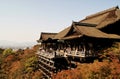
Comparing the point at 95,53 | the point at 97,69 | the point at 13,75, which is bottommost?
the point at 13,75

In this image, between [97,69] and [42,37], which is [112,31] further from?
[42,37]

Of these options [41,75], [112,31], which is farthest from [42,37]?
[112,31]

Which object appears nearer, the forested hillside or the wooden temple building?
the forested hillside

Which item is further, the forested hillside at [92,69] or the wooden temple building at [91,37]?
the wooden temple building at [91,37]

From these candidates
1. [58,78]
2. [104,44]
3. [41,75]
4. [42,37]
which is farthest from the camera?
[42,37]

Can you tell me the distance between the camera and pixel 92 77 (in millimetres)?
17359

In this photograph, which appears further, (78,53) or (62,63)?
(62,63)

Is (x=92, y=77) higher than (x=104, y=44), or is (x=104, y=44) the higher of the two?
(x=104, y=44)

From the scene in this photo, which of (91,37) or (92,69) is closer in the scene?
(92,69)

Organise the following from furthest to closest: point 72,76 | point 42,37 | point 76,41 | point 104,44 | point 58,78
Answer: point 42,37, point 76,41, point 104,44, point 58,78, point 72,76

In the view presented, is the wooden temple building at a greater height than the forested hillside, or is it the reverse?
the wooden temple building

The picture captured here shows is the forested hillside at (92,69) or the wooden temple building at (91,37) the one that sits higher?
the wooden temple building at (91,37)

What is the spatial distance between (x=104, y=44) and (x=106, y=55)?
10.0ft

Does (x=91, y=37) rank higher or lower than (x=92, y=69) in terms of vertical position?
higher
